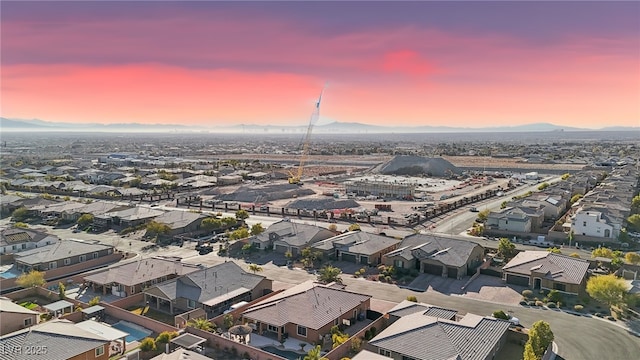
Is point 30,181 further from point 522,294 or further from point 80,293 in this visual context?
point 522,294

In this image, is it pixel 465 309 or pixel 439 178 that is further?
pixel 439 178

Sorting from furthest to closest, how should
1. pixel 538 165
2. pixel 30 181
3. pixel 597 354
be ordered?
pixel 538 165
pixel 30 181
pixel 597 354

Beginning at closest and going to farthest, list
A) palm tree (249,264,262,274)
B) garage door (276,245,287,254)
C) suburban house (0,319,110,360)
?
suburban house (0,319,110,360) → palm tree (249,264,262,274) → garage door (276,245,287,254)

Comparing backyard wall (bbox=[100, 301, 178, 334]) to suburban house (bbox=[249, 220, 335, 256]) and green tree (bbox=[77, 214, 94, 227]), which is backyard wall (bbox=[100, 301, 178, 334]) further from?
green tree (bbox=[77, 214, 94, 227])

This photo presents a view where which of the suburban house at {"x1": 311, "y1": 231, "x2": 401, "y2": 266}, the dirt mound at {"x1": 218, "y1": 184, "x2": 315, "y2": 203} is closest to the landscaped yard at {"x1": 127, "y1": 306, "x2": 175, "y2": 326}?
the suburban house at {"x1": 311, "y1": 231, "x2": 401, "y2": 266}

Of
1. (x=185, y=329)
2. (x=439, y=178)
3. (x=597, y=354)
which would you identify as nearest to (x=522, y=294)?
(x=597, y=354)

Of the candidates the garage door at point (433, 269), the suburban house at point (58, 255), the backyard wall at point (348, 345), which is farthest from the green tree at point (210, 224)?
→ the backyard wall at point (348, 345)
